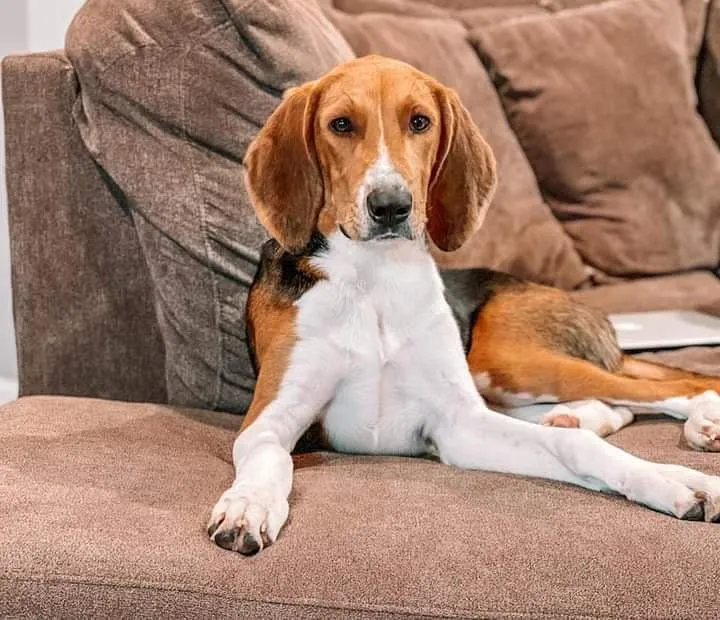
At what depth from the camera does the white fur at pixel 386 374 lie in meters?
2.22

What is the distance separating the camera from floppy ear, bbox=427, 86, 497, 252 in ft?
7.68

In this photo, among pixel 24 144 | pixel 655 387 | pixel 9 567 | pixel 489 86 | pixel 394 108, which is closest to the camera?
pixel 9 567

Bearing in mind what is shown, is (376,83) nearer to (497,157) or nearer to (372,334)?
(372,334)

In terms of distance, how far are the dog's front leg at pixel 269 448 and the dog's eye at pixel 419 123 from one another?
483mm

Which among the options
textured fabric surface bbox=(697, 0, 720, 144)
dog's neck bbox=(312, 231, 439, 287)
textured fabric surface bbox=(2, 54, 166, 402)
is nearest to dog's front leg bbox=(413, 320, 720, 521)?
dog's neck bbox=(312, 231, 439, 287)

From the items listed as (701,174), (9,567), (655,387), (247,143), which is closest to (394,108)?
(247,143)

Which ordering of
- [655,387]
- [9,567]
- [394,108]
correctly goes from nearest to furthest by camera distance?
[9,567], [394,108], [655,387]

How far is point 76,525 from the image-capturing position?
1795 mm

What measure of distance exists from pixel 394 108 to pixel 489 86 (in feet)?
4.52

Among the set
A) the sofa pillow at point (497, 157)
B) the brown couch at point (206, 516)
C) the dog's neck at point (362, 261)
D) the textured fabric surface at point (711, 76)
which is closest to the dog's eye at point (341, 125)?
the dog's neck at point (362, 261)

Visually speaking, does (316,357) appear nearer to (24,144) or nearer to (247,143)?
(247,143)

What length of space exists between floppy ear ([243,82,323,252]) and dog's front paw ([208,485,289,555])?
2.01 ft

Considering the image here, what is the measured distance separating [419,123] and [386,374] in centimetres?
52

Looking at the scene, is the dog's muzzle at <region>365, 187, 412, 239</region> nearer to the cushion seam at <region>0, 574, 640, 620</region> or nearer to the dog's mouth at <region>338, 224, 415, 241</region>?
the dog's mouth at <region>338, 224, 415, 241</region>
